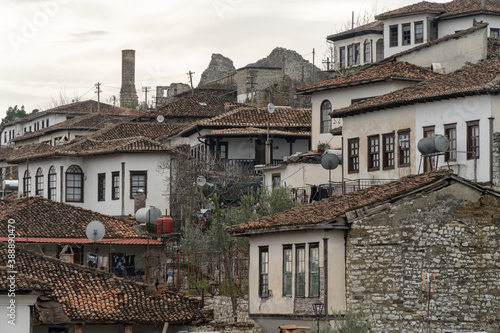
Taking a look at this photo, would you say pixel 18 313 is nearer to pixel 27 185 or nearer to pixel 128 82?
pixel 27 185

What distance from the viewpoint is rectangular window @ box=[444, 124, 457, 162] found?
36.6m

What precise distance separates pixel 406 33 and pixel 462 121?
107ft

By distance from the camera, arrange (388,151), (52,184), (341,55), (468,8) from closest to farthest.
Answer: (388,151), (52,184), (468,8), (341,55)

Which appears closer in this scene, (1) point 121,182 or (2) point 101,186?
(1) point 121,182

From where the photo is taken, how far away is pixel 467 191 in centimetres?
2830

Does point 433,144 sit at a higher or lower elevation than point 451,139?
lower

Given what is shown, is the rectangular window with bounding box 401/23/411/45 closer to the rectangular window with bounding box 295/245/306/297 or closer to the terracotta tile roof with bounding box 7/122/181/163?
the terracotta tile roof with bounding box 7/122/181/163

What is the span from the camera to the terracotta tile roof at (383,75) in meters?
44.8

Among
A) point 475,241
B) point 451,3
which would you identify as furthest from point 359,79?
point 451,3

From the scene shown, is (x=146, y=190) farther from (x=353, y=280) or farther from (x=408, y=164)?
(x=353, y=280)

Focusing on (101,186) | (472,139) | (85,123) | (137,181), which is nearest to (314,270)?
(472,139)

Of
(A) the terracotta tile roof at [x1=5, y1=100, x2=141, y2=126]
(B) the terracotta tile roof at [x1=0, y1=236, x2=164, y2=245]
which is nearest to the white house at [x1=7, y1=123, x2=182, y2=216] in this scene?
(B) the terracotta tile roof at [x1=0, y1=236, x2=164, y2=245]

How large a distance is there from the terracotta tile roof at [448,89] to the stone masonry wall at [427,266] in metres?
8.52

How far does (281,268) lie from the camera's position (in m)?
30.1
